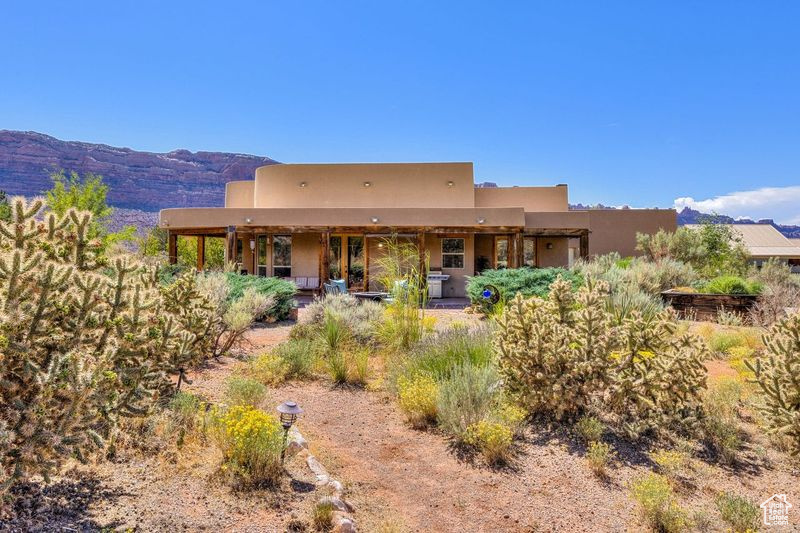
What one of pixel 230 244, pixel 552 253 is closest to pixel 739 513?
pixel 230 244

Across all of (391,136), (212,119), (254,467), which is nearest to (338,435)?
(254,467)

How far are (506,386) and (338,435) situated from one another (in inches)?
81.7

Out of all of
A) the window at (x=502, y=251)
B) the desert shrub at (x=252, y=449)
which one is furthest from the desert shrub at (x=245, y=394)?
the window at (x=502, y=251)

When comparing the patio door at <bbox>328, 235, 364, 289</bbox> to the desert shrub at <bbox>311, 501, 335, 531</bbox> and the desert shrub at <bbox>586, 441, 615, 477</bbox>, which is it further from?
the desert shrub at <bbox>311, 501, 335, 531</bbox>

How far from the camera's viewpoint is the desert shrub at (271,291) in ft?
39.0

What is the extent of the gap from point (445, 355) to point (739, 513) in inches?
141

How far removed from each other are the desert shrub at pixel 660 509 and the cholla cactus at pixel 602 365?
137cm

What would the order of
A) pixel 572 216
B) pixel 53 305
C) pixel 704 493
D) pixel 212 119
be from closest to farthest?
pixel 53 305 < pixel 704 493 < pixel 572 216 < pixel 212 119

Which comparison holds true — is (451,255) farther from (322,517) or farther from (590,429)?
(322,517)

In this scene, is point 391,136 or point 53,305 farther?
point 391,136

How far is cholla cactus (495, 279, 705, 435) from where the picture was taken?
16.3 ft

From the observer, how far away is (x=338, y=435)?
204 inches

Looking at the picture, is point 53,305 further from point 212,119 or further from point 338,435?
point 212,119

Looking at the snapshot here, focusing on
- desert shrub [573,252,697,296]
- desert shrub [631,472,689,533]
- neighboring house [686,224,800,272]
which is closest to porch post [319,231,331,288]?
desert shrub [573,252,697,296]
